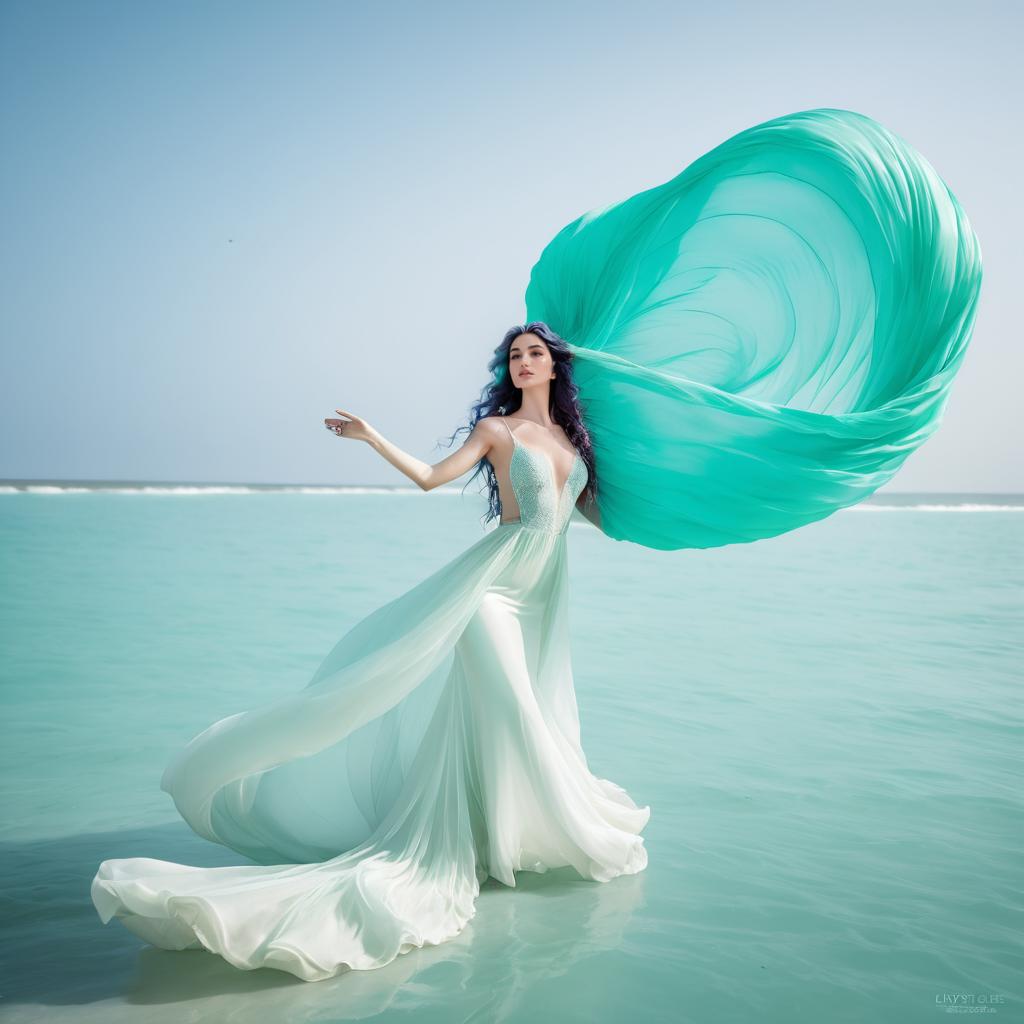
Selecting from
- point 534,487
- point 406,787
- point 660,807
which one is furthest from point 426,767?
point 660,807

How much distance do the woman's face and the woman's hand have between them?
0.81 m

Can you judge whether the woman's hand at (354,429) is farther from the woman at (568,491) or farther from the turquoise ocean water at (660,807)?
the turquoise ocean water at (660,807)

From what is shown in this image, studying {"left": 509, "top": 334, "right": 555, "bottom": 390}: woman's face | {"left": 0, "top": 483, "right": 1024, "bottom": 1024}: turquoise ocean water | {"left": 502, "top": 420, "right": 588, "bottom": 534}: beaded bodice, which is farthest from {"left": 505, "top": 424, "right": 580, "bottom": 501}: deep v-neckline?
{"left": 0, "top": 483, "right": 1024, "bottom": 1024}: turquoise ocean water

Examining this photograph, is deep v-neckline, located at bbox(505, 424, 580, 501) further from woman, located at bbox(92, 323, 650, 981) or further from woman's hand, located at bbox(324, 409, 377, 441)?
woman's hand, located at bbox(324, 409, 377, 441)

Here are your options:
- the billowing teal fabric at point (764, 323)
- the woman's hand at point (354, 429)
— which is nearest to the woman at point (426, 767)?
the woman's hand at point (354, 429)

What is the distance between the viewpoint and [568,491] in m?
4.13

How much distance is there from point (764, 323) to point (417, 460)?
2.21 meters

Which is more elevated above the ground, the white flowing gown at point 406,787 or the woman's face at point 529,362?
the woman's face at point 529,362

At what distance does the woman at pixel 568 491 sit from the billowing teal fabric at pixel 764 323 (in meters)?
0.01

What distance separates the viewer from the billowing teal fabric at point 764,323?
415cm

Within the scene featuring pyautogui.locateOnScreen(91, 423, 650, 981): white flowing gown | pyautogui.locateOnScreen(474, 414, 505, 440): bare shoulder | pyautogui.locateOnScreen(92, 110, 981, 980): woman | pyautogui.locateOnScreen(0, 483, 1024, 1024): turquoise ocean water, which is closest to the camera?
pyautogui.locateOnScreen(0, 483, 1024, 1024): turquoise ocean water

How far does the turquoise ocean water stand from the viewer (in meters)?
3.00

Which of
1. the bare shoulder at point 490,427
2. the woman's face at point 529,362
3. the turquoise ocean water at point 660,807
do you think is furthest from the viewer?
the woman's face at point 529,362

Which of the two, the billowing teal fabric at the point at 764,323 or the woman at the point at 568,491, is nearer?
the woman at the point at 568,491
